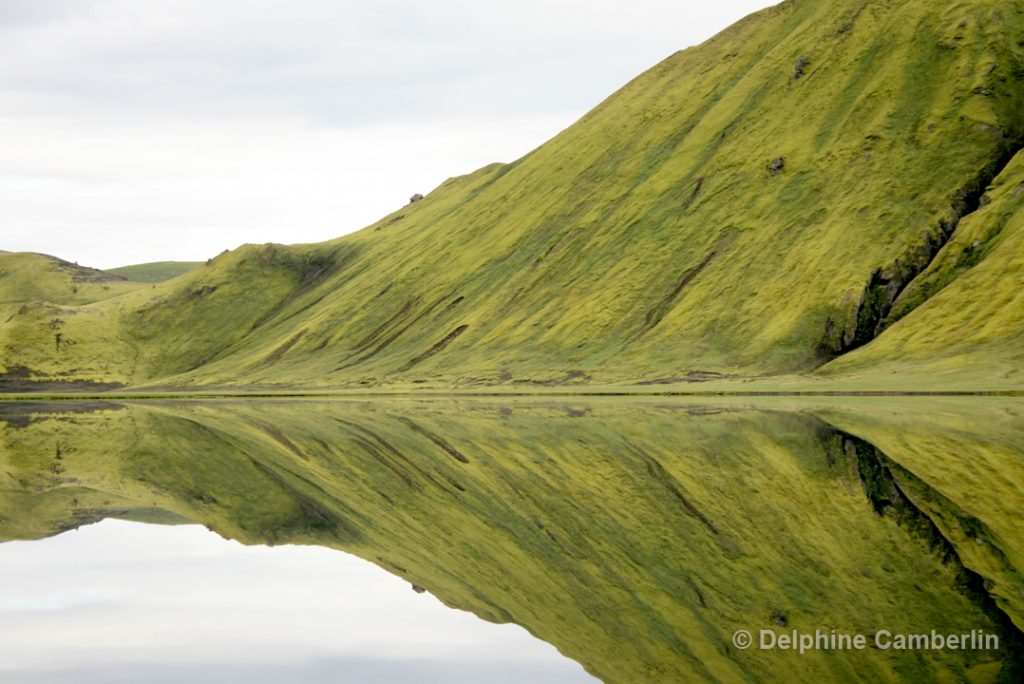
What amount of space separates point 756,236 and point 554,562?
122 m

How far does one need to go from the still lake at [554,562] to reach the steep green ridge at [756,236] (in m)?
52.5

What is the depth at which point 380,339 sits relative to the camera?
593 ft

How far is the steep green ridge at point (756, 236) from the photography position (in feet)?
372

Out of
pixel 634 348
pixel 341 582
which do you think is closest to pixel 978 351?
pixel 634 348

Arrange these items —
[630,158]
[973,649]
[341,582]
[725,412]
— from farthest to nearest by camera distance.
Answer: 1. [630,158]
2. [725,412]
3. [341,582]
4. [973,649]

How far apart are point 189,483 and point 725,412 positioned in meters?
38.4

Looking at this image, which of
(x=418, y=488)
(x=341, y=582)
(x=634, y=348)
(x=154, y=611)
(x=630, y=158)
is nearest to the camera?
(x=154, y=611)

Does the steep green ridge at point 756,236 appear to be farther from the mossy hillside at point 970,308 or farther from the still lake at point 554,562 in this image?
the still lake at point 554,562

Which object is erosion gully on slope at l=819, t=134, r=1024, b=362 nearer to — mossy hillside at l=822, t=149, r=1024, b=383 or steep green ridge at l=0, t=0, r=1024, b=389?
steep green ridge at l=0, t=0, r=1024, b=389

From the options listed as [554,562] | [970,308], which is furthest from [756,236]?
[554,562]

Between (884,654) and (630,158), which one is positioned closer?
(884,654)

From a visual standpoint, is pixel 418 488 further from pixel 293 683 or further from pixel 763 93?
pixel 763 93

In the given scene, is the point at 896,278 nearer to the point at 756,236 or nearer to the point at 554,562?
the point at 756,236

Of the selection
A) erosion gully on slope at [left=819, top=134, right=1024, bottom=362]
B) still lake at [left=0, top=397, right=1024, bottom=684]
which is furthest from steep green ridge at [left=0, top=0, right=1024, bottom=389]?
still lake at [left=0, top=397, right=1024, bottom=684]
